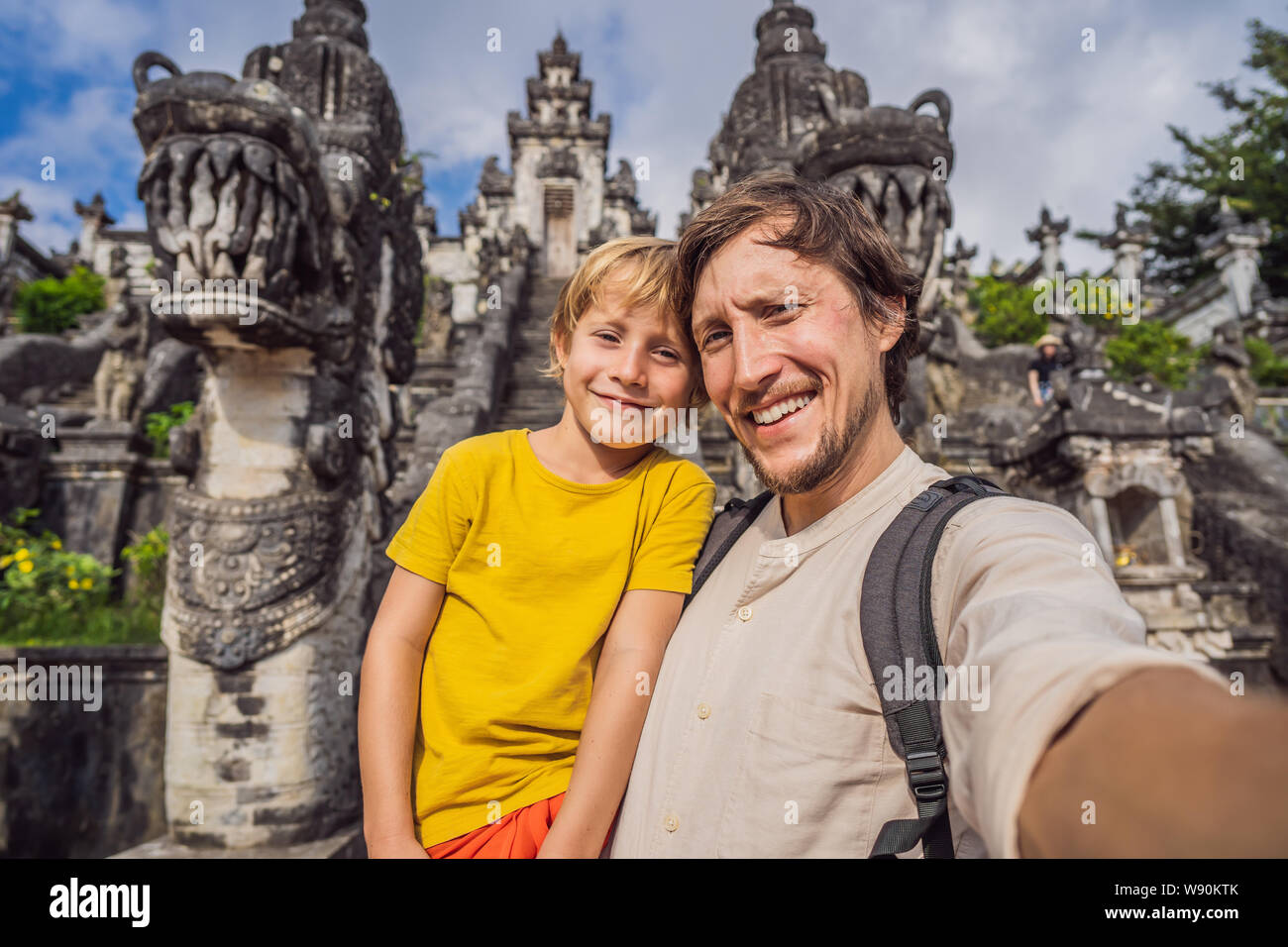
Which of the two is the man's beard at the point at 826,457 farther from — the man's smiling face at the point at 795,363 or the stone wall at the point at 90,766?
the stone wall at the point at 90,766

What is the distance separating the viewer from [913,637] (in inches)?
37.1

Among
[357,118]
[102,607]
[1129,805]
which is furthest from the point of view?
[102,607]

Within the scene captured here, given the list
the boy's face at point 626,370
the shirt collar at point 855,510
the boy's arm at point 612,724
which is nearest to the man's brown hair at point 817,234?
the boy's face at point 626,370

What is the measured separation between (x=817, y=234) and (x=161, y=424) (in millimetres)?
11199

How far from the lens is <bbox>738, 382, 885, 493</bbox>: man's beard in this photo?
3.87 feet

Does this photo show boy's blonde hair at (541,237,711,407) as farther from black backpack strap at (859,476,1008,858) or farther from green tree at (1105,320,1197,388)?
green tree at (1105,320,1197,388)

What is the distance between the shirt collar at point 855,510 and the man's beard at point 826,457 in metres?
0.07

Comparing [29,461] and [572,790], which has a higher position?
[29,461]

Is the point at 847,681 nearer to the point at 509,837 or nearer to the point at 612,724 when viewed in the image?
the point at 612,724

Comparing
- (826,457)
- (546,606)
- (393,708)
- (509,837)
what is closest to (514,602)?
(546,606)

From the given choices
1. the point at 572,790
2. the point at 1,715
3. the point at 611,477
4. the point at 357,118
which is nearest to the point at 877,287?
the point at 611,477

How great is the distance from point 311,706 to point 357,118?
356 cm

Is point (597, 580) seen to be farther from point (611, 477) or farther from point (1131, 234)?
point (1131, 234)

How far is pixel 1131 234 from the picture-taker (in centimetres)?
2127
